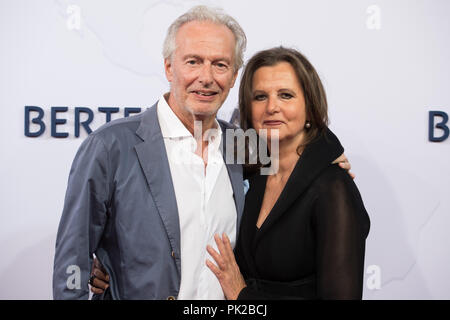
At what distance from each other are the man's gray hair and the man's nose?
0.48 ft

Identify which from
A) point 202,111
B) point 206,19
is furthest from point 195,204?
point 206,19

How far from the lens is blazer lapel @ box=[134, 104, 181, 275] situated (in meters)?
1.57

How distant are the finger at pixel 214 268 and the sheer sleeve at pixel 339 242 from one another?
1.20ft

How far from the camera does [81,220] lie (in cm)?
153

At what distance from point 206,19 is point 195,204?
729 millimetres

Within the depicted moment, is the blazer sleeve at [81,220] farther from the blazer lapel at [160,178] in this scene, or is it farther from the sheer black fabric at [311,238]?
the sheer black fabric at [311,238]

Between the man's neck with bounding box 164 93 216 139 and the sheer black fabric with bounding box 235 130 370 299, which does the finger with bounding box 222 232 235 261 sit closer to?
the sheer black fabric with bounding box 235 130 370 299

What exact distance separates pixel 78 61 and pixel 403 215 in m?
2.30

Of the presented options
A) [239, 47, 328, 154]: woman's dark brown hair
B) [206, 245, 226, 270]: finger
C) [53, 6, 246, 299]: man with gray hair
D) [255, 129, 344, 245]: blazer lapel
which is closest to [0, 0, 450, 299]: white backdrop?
[239, 47, 328, 154]: woman's dark brown hair

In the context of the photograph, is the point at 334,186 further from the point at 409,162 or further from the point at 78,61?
the point at 78,61

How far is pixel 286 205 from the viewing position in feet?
5.32

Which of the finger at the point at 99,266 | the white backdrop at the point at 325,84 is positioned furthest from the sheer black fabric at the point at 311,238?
the white backdrop at the point at 325,84

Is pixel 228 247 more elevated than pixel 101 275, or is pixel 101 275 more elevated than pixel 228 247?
pixel 228 247

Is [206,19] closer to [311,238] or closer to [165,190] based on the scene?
[165,190]
